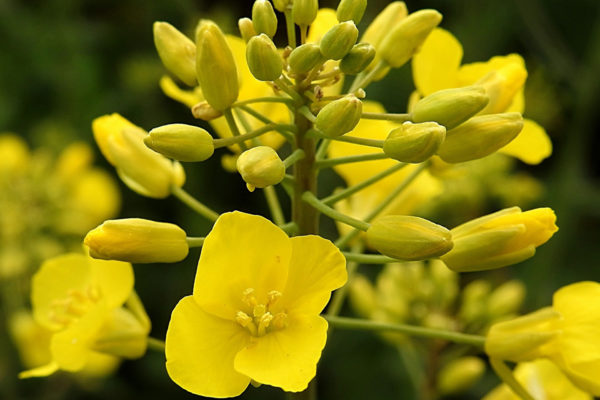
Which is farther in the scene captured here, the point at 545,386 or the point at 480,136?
the point at 545,386

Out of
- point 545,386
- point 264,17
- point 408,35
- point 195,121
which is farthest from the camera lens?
point 195,121

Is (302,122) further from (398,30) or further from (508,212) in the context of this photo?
(508,212)

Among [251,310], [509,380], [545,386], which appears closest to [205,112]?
[251,310]

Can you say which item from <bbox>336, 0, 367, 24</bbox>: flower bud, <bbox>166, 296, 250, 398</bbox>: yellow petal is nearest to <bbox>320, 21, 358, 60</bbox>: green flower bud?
<bbox>336, 0, 367, 24</bbox>: flower bud

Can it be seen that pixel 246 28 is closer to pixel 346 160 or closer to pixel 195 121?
pixel 346 160

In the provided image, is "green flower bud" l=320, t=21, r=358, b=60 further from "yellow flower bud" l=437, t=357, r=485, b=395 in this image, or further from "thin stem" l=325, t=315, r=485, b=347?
"yellow flower bud" l=437, t=357, r=485, b=395

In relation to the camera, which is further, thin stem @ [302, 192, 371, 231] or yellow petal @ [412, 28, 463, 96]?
yellow petal @ [412, 28, 463, 96]

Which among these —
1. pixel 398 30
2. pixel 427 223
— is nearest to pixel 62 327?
pixel 427 223

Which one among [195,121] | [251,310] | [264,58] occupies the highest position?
Result: [264,58]
